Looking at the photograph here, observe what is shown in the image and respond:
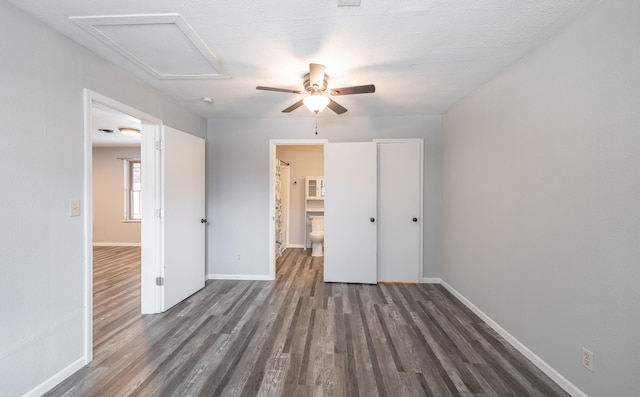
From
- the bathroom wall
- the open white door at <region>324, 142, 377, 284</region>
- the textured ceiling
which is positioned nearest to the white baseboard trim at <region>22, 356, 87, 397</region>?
the textured ceiling

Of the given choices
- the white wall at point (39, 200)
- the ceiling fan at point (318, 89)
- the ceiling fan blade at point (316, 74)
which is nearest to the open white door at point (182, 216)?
the white wall at point (39, 200)

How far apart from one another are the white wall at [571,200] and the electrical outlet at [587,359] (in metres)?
0.03

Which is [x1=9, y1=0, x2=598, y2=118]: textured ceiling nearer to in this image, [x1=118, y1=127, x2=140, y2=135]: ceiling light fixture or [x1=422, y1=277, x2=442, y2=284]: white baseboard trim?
[x1=118, y1=127, x2=140, y2=135]: ceiling light fixture

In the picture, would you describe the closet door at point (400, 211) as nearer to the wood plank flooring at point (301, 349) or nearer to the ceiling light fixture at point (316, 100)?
the wood plank flooring at point (301, 349)

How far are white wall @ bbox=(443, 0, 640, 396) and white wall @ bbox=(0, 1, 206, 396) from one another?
3468 mm

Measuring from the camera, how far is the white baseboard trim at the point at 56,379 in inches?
62.7

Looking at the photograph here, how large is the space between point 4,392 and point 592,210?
3.63 metres

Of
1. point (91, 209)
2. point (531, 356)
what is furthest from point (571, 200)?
point (91, 209)

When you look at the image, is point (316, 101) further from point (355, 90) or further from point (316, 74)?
point (355, 90)

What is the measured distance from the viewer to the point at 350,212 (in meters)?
3.73

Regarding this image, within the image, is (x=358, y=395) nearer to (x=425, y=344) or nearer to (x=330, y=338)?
(x=330, y=338)

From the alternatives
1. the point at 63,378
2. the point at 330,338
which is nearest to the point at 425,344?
the point at 330,338

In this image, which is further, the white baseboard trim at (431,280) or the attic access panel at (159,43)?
the white baseboard trim at (431,280)

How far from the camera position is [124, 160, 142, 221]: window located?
633 centimetres
